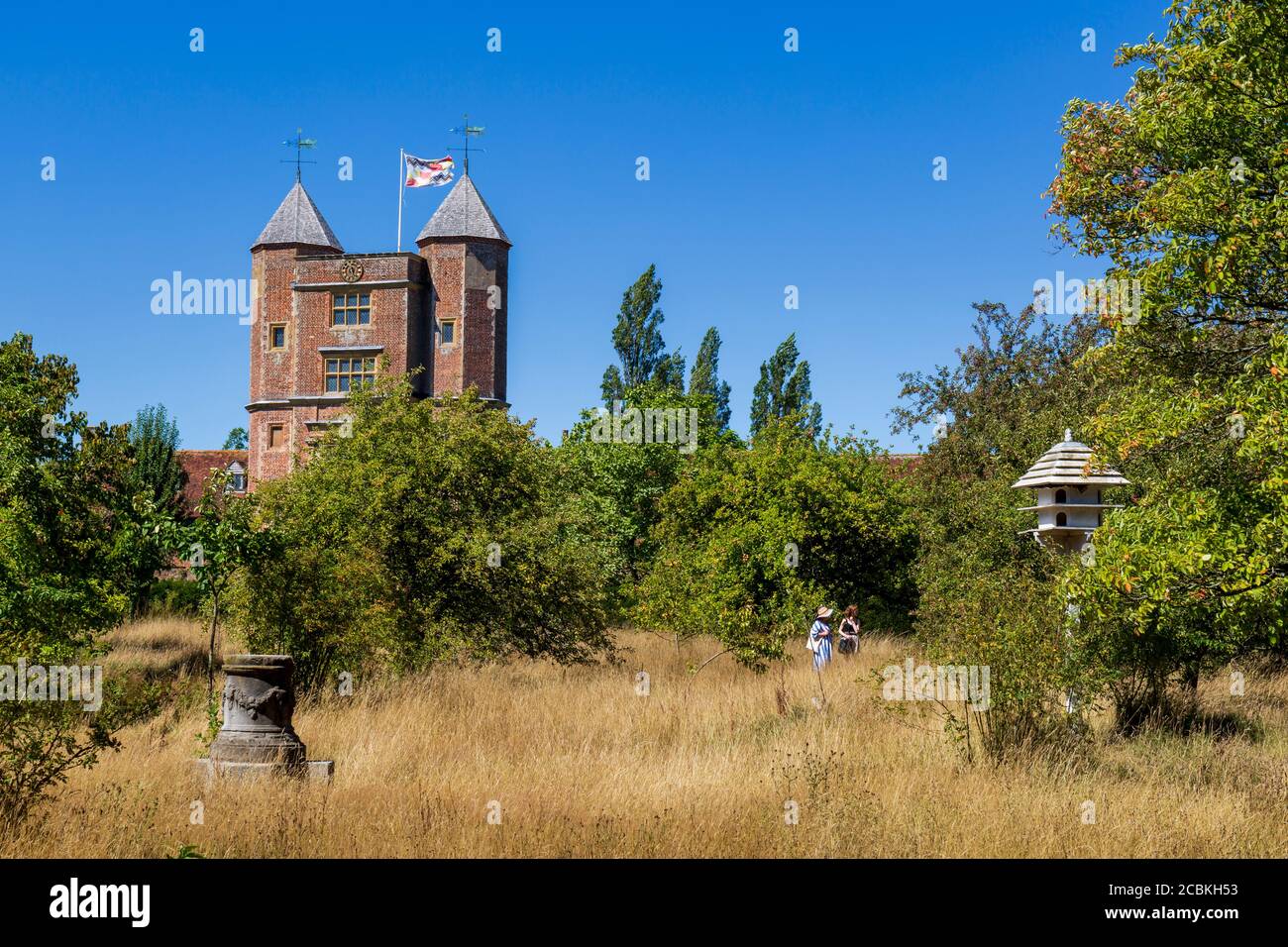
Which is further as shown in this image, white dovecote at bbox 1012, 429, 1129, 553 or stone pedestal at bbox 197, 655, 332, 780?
white dovecote at bbox 1012, 429, 1129, 553

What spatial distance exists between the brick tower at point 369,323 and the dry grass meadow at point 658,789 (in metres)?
35.1

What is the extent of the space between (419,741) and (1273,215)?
28.3 feet

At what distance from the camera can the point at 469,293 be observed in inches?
1935

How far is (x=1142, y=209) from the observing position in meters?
10.7

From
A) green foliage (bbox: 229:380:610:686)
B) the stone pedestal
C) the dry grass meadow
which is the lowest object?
the dry grass meadow

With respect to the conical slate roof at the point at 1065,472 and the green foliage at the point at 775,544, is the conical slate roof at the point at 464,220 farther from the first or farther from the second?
the conical slate roof at the point at 1065,472

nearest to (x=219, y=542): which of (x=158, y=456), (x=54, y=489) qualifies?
(x=54, y=489)

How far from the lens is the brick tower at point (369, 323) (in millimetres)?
48281

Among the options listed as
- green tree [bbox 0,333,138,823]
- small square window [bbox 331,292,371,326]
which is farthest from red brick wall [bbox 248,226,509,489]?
green tree [bbox 0,333,138,823]

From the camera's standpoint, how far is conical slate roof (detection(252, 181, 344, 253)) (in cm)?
5054

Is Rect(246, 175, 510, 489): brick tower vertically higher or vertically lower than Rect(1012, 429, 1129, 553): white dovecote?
higher

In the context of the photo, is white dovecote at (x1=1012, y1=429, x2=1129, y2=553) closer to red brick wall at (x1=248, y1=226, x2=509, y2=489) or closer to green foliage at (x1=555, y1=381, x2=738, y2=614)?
green foliage at (x1=555, y1=381, x2=738, y2=614)

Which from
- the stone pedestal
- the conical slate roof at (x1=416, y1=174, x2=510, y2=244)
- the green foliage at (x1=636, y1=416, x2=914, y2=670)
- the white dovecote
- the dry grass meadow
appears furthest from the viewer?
the conical slate roof at (x1=416, y1=174, x2=510, y2=244)
